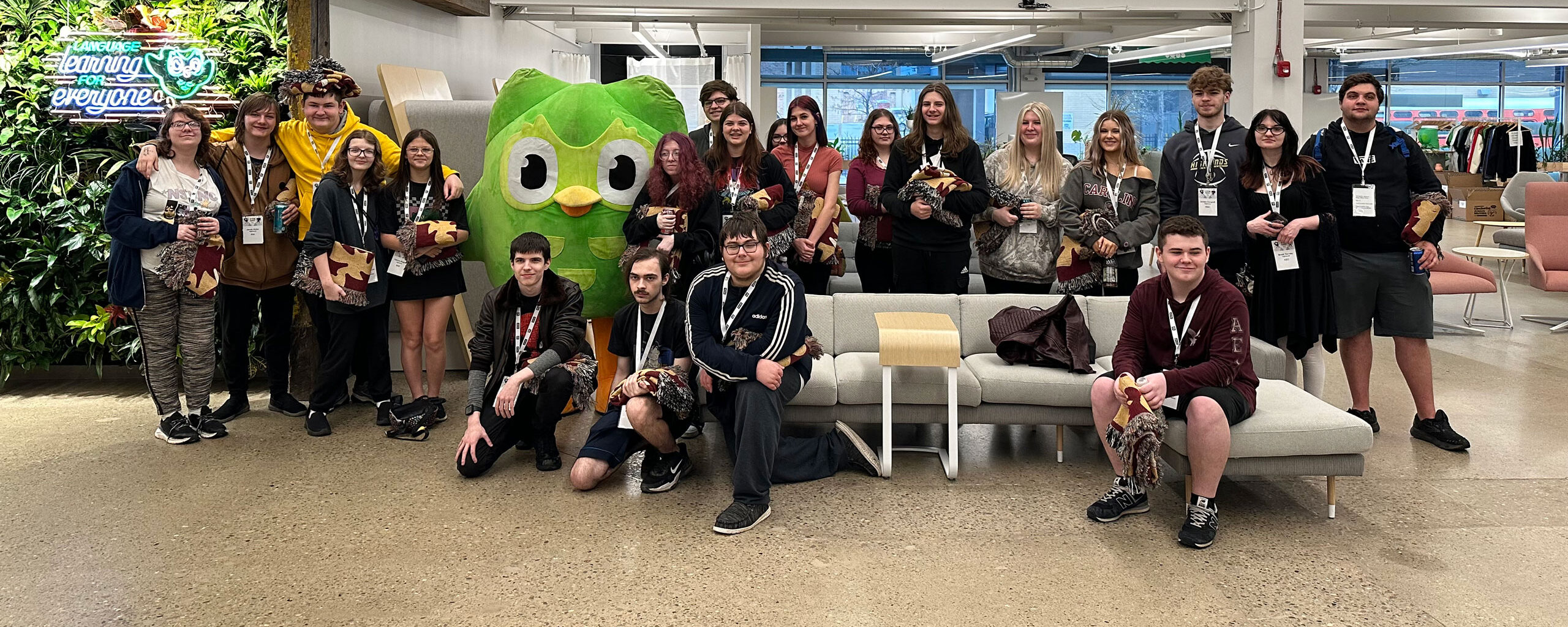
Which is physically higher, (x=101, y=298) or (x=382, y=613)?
(x=101, y=298)

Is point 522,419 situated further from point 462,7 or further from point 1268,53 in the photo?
point 1268,53

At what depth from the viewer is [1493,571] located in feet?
10.6

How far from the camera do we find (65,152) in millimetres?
5469

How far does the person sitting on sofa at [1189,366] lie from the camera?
350cm

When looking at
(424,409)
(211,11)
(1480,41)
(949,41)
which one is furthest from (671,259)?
(1480,41)

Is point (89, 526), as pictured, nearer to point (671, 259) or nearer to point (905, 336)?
point (671, 259)

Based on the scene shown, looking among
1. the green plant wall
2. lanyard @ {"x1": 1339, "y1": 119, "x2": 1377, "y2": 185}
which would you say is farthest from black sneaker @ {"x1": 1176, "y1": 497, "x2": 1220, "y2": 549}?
the green plant wall

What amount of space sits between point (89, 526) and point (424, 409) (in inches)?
54.4

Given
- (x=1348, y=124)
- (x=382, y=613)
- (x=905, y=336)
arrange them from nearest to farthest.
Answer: (x=382, y=613) → (x=905, y=336) → (x=1348, y=124)

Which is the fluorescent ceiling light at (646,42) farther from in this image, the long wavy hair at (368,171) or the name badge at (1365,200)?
the name badge at (1365,200)

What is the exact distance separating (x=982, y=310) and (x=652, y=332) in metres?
1.43

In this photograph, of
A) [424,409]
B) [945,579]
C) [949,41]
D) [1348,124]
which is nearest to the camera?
[945,579]

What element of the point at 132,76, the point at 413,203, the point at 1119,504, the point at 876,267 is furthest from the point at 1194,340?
the point at 132,76

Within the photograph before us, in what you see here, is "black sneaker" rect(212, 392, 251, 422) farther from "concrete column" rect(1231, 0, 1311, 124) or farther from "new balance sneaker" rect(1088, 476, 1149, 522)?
"concrete column" rect(1231, 0, 1311, 124)
